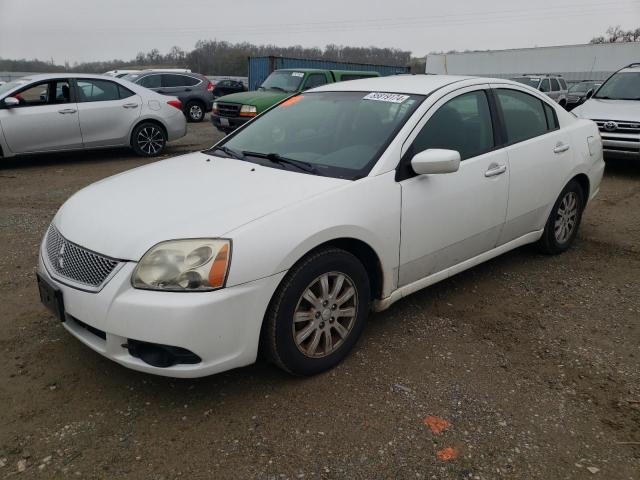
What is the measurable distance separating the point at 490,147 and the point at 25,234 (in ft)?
14.8

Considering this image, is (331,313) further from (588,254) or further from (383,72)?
(383,72)

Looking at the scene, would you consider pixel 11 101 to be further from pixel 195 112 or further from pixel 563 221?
pixel 195 112

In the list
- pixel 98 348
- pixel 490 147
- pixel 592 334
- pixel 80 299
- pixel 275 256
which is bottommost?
pixel 592 334

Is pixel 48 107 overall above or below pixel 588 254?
above

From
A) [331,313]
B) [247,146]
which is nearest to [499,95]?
[247,146]

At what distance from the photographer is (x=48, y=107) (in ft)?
27.6

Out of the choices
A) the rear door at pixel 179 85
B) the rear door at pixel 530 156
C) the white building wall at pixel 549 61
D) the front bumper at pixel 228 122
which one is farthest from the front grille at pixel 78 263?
the white building wall at pixel 549 61

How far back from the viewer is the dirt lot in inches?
90.4

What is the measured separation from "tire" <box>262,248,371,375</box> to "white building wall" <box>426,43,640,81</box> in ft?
97.1

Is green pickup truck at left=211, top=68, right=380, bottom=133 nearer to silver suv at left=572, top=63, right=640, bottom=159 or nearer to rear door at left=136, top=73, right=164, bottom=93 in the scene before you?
silver suv at left=572, top=63, right=640, bottom=159

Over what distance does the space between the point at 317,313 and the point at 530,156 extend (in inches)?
89.6

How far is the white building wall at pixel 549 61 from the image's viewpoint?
3294 cm

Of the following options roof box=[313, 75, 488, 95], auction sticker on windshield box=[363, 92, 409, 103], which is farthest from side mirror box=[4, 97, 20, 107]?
auction sticker on windshield box=[363, 92, 409, 103]

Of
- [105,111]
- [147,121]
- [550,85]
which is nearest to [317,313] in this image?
[105,111]
